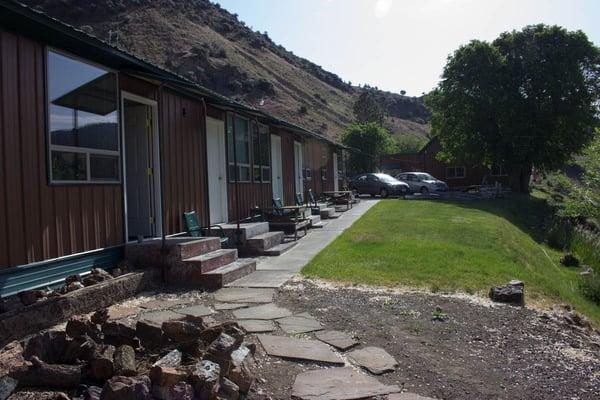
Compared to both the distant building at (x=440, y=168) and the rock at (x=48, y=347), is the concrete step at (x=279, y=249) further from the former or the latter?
the distant building at (x=440, y=168)

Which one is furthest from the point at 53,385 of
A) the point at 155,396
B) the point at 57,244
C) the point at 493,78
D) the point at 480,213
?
the point at 493,78

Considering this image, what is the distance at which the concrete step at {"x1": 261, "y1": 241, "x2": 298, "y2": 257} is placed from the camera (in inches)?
411

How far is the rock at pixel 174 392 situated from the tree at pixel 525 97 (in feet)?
98.1

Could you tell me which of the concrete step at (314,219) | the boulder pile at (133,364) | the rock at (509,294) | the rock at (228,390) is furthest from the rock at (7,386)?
the concrete step at (314,219)

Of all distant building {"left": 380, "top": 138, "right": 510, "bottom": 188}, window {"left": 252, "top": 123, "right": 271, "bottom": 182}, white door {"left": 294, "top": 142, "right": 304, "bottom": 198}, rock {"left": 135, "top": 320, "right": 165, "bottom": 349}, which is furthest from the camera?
distant building {"left": 380, "top": 138, "right": 510, "bottom": 188}

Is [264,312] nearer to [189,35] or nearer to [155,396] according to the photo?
[155,396]

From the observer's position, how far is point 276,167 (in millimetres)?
15688

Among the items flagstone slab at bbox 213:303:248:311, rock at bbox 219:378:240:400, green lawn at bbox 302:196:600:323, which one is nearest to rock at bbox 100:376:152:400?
rock at bbox 219:378:240:400

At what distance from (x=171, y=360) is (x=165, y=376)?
1.04 ft

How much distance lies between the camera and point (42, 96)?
5.93 metres

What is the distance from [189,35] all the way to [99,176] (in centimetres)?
5065

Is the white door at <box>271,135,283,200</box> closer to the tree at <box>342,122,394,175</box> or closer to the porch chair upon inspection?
the porch chair

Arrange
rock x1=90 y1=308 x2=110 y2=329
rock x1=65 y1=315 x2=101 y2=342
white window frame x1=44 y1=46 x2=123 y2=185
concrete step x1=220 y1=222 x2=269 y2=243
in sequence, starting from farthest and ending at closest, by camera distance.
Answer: concrete step x1=220 y1=222 x2=269 y2=243 < white window frame x1=44 y1=46 x2=123 y2=185 < rock x1=90 y1=308 x2=110 y2=329 < rock x1=65 y1=315 x2=101 y2=342

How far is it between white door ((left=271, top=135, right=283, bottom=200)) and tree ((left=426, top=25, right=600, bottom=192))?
18.9 meters
